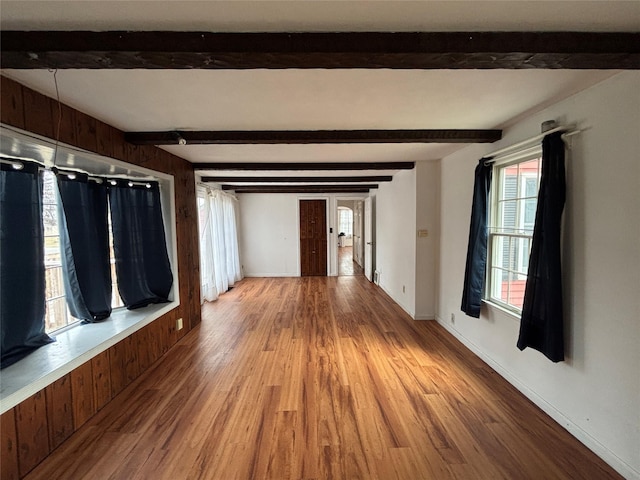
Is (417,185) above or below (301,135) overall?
below

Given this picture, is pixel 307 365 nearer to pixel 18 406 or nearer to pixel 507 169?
pixel 18 406

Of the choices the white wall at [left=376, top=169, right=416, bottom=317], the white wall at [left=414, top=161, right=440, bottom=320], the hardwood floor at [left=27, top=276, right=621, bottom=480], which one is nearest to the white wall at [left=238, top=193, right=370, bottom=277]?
the white wall at [left=376, top=169, right=416, bottom=317]

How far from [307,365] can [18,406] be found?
201 cm

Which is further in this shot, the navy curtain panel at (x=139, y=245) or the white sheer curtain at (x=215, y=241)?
the white sheer curtain at (x=215, y=241)

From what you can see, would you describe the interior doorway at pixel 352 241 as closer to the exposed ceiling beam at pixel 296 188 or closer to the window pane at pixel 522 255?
the exposed ceiling beam at pixel 296 188

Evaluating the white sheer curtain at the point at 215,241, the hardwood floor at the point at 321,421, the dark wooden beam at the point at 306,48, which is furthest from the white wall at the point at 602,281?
the white sheer curtain at the point at 215,241

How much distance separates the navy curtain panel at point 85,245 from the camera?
7.29 ft

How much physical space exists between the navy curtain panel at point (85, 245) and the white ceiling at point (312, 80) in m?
0.62

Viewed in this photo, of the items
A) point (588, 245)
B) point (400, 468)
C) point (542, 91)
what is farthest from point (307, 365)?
point (542, 91)

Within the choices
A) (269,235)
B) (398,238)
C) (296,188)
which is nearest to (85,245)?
(398,238)

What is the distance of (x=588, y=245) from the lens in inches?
70.1

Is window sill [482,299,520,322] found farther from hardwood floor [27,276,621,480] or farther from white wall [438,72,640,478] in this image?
hardwood floor [27,276,621,480]

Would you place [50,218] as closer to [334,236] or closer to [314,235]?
[314,235]

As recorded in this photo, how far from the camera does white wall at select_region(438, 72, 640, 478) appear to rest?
155 centimetres
